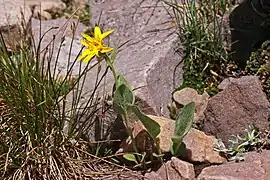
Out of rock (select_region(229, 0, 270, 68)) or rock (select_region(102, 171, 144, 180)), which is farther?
rock (select_region(229, 0, 270, 68))

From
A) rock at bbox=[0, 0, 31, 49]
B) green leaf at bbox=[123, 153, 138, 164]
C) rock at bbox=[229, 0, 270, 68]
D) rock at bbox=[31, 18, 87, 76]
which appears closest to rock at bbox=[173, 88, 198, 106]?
rock at bbox=[229, 0, 270, 68]

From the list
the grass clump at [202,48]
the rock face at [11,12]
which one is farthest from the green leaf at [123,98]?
the rock face at [11,12]

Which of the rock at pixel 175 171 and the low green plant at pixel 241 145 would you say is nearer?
the rock at pixel 175 171

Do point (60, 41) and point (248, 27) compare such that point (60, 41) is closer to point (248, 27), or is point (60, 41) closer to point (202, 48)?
point (202, 48)

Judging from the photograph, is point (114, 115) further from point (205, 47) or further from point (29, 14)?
point (29, 14)

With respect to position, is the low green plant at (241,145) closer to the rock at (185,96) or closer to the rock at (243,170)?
the rock at (243,170)

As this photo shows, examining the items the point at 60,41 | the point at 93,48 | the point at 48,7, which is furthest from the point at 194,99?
the point at 48,7

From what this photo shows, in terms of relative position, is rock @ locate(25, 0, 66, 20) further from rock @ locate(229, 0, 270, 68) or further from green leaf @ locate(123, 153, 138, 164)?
green leaf @ locate(123, 153, 138, 164)

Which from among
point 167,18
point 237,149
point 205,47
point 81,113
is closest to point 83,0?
point 167,18
